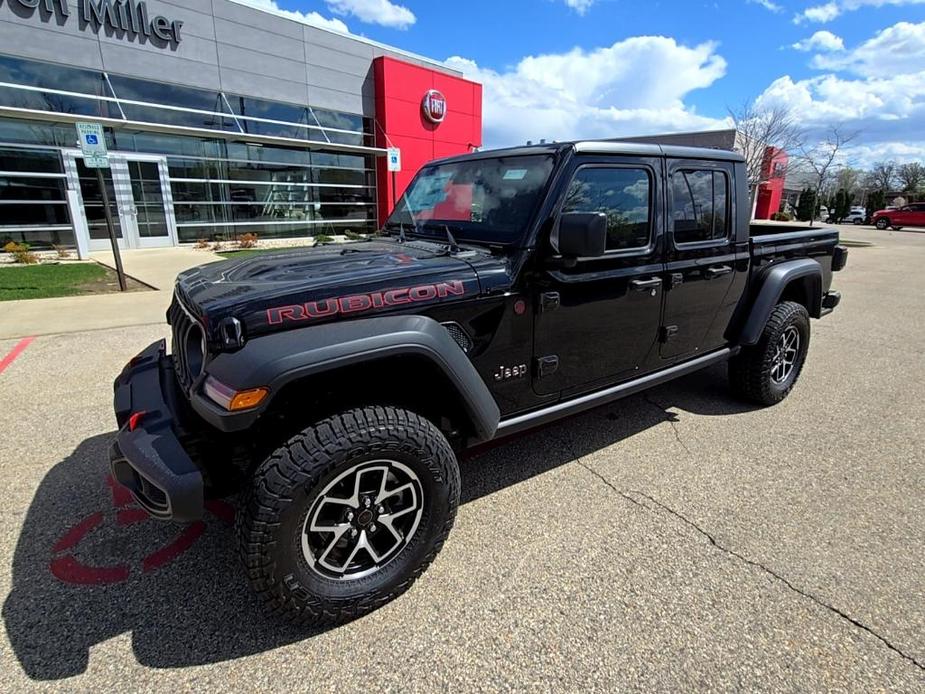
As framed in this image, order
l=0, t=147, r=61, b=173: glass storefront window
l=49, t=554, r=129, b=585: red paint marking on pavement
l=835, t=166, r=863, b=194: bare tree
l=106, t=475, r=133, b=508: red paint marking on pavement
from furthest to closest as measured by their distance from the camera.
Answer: l=835, t=166, r=863, b=194: bare tree
l=0, t=147, r=61, b=173: glass storefront window
l=106, t=475, r=133, b=508: red paint marking on pavement
l=49, t=554, r=129, b=585: red paint marking on pavement

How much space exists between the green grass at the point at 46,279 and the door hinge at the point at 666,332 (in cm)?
896

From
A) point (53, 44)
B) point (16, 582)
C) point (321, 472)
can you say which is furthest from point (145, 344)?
point (53, 44)

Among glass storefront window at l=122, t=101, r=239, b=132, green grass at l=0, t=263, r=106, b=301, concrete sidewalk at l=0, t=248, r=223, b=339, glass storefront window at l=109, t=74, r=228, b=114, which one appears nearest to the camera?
concrete sidewalk at l=0, t=248, r=223, b=339

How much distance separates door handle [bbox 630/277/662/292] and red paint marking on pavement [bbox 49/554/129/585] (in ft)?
9.44

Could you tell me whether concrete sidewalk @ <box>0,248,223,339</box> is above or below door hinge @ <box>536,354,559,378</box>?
below

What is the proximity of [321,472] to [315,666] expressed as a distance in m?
0.69

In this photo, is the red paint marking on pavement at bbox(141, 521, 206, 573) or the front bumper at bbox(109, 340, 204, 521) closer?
the front bumper at bbox(109, 340, 204, 521)

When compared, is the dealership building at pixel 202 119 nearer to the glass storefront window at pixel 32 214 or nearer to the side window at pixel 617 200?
the glass storefront window at pixel 32 214

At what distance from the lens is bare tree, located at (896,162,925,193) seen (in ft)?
202

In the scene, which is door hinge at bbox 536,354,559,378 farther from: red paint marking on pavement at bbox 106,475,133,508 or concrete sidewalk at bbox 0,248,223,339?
concrete sidewalk at bbox 0,248,223,339

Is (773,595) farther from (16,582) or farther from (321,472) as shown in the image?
(16,582)

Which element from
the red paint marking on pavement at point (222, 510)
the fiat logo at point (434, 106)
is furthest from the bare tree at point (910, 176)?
the red paint marking on pavement at point (222, 510)

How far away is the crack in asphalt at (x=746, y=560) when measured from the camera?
6.46 feet

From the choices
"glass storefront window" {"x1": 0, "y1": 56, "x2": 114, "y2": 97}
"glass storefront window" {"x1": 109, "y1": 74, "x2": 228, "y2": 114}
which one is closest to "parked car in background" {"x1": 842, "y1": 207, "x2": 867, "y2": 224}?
"glass storefront window" {"x1": 109, "y1": 74, "x2": 228, "y2": 114}
